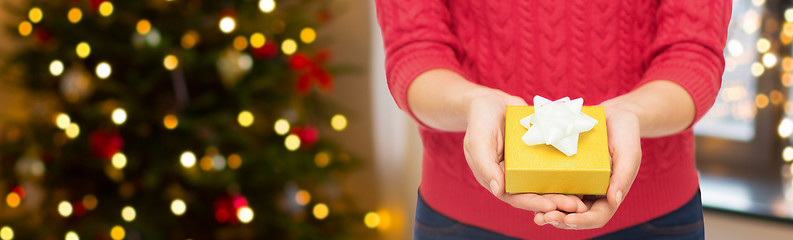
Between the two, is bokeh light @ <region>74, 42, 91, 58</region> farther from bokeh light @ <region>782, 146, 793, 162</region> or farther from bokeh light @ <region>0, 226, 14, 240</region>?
bokeh light @ <region>782, 146, 793, 162</region>

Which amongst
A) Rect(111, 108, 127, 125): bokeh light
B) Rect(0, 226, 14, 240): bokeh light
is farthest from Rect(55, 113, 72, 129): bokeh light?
Rect(0, 226, 14, 240): bokeh light

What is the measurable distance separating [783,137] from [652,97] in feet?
6.14

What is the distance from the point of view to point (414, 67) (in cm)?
78

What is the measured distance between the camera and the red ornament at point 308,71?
5.98 ft

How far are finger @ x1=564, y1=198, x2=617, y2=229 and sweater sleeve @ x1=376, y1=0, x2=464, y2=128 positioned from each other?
0.81 feet

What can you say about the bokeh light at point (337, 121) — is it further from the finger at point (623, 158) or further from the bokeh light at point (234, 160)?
the finger at point (623, 158)

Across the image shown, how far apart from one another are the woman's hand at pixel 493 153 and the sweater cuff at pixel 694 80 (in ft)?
0.53

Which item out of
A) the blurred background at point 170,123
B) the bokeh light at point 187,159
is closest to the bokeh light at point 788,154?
the blurred background at point 170,123

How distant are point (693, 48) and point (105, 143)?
4.49ft

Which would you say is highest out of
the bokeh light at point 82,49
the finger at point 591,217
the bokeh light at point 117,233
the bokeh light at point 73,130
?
the finger at point 591,217

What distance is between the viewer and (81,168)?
1.78 metres

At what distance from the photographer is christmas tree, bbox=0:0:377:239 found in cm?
166

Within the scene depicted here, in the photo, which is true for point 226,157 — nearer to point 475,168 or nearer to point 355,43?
point 355,43

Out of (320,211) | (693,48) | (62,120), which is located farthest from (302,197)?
(693,48)
